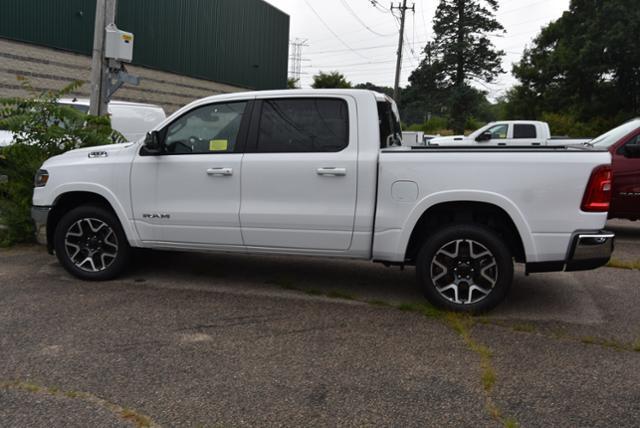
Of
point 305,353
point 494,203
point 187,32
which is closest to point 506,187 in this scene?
point 494,203

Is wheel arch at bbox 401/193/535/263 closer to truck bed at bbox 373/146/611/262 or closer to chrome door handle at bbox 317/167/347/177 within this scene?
truck bed at bbox 373/146/611/262

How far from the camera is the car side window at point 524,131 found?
1798 centimetres

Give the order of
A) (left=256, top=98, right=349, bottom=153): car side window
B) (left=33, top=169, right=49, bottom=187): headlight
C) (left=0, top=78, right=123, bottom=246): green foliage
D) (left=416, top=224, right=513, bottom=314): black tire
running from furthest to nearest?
(left=0, top=78, right=123, bottom=246): green foliage
(left=33, top=169, right=49, bottom=187): headlight
(left=256, top=98, right=349, bottom=153): car side window
(left=416, top=224, right=513, bottom=314): black tire

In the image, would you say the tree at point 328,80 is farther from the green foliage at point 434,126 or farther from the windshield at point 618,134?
the windshield at point 618,134

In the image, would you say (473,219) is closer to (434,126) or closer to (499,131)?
(499,131)

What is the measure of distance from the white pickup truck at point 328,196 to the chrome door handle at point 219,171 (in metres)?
Answer: 0.01

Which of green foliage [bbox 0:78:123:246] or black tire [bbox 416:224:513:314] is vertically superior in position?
green foliage [bbox 0:78:123:246]

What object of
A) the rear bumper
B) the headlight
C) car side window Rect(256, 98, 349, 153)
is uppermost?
car side window Rect(256, 98, 349, 153)

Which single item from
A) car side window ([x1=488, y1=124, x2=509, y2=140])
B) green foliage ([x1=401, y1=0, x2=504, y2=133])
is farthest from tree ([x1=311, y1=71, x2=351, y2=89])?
car side window ([x1=488, y1=124, x2=509, y2=140])

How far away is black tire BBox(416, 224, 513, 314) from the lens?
15.6 feet

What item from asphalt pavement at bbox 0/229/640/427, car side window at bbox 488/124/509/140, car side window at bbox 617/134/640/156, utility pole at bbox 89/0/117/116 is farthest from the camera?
car side window at bbox 488/124/509/140

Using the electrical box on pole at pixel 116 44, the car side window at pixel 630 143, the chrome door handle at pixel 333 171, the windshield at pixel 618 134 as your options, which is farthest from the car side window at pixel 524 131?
the chrome door handle at pixel 333 171

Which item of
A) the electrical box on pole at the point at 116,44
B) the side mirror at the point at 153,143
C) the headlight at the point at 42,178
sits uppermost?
the electrical box on pole at the point at 116,44

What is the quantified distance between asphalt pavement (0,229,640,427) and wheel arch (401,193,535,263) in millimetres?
580
